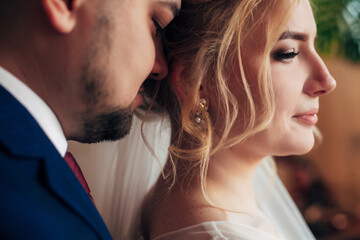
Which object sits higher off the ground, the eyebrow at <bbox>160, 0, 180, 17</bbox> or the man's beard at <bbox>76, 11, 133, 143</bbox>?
the eyebrow at <bbox>160, 0, 180, 17</bbox>

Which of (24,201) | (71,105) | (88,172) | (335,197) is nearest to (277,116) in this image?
(71,105)

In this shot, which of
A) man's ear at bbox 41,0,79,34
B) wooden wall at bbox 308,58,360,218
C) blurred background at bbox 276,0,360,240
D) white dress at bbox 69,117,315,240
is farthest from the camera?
wooden wall at bbox 308,58,360,218

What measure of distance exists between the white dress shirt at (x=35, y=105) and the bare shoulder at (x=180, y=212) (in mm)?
431

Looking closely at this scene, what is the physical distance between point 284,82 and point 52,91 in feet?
2.07

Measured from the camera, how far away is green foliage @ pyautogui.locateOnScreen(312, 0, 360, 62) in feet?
6.08

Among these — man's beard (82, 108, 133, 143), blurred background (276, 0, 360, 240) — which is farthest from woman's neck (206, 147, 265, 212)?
blurred background (276, 0, 360, 240)

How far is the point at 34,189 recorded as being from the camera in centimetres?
79

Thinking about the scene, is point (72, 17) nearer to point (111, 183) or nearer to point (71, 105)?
point (71, 105)

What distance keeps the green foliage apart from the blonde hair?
2.72ft

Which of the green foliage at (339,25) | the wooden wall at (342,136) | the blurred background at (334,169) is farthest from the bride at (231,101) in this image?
the wooden wall at (342,136)

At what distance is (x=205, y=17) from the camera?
3.76ft

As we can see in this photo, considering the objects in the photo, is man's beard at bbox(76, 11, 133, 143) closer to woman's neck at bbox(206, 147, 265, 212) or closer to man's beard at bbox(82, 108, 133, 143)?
man's beard at bbox(82, 108, 133, 143)

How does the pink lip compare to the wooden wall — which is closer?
Answer: the pink lip

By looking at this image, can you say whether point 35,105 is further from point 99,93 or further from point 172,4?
point 172,4
